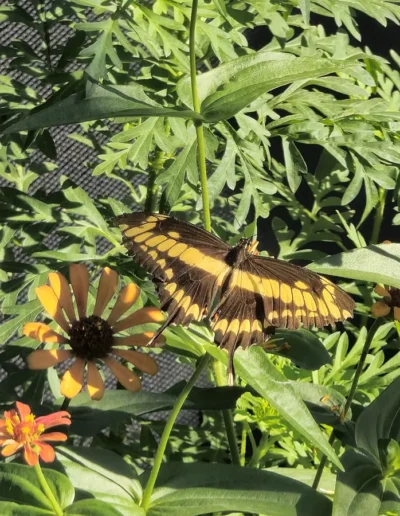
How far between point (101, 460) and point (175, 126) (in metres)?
0.26

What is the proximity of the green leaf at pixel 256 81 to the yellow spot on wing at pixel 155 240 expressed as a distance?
0.27ft

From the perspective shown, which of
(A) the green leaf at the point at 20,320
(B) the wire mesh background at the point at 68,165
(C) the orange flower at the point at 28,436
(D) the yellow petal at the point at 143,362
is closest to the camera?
(C) the orange flower at the point at 28,436

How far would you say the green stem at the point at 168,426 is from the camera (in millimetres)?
389

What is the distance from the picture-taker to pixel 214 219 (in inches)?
33.3

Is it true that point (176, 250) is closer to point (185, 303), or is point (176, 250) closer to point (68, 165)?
point (185, 303)

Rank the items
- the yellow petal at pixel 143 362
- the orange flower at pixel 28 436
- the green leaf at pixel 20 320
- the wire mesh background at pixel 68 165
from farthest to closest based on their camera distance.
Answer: the wire mesh background at pixel 68 165 < the green leaf at pixel 20 320 < the yellow petal at pixel 143 362 < the orange flower at pixel 28 436

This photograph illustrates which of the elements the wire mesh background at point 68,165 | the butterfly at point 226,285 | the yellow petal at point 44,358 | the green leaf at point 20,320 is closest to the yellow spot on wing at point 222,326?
the butterfly at point 226,285

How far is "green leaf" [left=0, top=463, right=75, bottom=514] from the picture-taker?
0.41 meters

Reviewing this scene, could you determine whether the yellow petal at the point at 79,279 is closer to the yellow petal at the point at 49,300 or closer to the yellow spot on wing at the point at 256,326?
the yellow petal at the point at 49,300

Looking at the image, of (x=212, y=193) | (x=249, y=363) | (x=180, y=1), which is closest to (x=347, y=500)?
(x=249, y=363)

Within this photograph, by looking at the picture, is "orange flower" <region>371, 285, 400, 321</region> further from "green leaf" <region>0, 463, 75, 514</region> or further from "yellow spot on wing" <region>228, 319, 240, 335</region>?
"green leaf" <region>0, 463, 75, 514</region>

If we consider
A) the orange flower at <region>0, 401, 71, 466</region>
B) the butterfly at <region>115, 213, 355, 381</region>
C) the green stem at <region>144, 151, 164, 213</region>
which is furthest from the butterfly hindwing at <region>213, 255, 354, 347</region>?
the green stem at <region>144, 151, 164, 213</region>

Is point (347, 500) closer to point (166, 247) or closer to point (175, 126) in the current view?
point (166, 247)

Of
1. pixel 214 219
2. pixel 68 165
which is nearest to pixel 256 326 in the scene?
pixel 214 219
